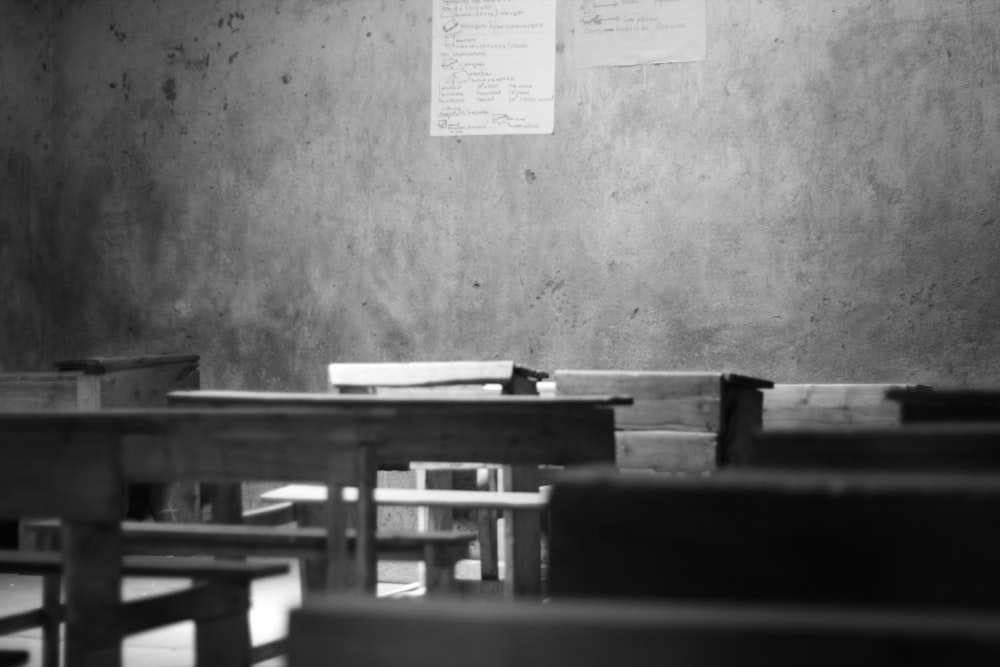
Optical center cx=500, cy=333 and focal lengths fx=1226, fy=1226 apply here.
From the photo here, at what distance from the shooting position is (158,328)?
618cm

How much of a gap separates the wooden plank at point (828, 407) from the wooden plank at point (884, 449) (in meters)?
2.92

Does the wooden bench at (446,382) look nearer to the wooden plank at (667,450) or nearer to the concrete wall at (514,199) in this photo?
the wooden plank at (667,450)

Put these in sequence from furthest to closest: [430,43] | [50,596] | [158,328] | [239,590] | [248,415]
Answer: [158,328] < [430,43] < [50,596] < [239,590] < [248,415]

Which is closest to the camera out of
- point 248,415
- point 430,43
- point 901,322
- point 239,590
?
point 248,415

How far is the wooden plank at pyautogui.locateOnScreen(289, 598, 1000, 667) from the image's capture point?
27.0 inches

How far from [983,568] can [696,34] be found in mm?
4835

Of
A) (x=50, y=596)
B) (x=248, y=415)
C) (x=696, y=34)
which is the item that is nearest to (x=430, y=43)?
(x=696, y=34)

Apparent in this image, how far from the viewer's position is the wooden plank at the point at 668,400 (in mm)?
3428

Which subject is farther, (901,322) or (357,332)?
(357,332)

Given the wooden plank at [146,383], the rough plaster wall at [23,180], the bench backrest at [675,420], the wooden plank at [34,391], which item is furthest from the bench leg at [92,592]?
the rough plaster wall at [23,180]

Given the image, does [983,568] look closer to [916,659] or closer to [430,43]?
[916,659]

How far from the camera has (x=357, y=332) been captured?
19.3 ft

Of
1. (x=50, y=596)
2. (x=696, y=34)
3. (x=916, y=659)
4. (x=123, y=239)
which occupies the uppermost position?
(x=696, y=34)

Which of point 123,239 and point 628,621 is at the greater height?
point 123,239
